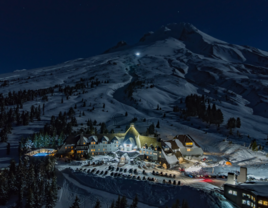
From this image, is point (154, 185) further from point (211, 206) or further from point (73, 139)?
point (73, 139)

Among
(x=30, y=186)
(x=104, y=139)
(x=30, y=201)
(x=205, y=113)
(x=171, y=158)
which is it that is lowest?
(x=30, y=201)

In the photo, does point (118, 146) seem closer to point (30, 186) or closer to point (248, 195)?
point (30, 186)

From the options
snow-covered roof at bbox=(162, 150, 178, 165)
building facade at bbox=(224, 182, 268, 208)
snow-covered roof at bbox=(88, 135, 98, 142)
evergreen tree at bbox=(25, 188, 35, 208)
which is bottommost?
evergreen tree at bbox=(25, 188, 35, 208)

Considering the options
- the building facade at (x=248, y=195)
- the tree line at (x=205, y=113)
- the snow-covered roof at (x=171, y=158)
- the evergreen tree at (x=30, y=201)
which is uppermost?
the tree line at (x=205, y=113)

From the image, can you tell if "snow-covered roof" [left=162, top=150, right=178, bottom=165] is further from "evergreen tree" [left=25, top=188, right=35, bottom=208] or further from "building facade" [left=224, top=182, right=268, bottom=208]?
"evergreen tree" [left=25, top=188, right=35, bottom=208]

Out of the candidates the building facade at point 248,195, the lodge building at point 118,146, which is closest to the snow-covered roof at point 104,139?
the lodge building at point 118,146

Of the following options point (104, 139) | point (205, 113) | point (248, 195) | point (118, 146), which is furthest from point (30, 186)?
point (205, 113)

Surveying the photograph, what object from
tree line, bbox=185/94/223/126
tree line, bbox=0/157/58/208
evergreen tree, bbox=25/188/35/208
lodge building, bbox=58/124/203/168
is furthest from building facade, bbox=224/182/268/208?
tree line, bbox=185/94/223/126

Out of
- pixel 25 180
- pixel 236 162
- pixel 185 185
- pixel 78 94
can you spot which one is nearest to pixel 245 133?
pixel 236 162

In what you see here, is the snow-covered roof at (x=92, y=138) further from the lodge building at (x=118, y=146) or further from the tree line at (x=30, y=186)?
the tree line at (x=30, y=186)
